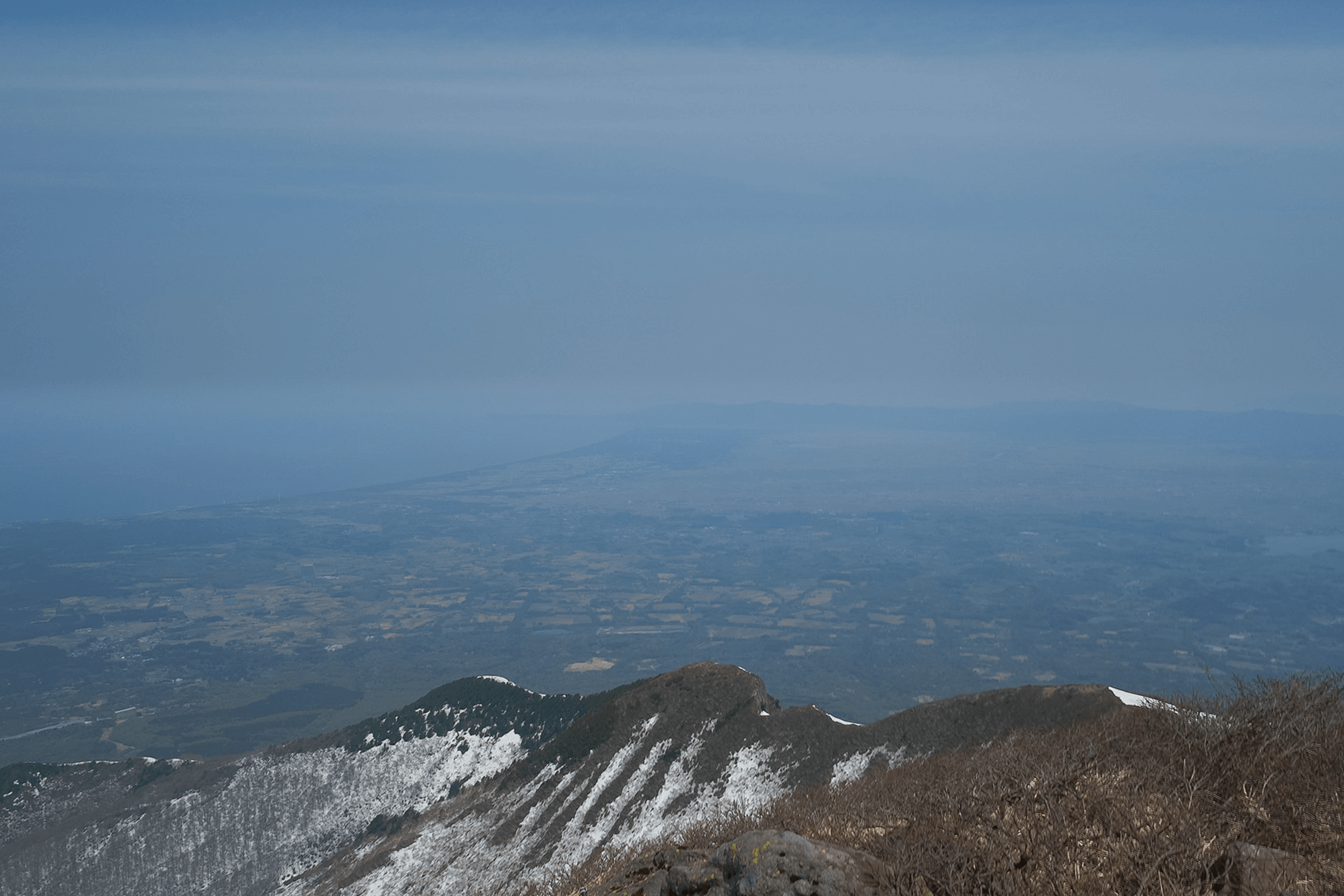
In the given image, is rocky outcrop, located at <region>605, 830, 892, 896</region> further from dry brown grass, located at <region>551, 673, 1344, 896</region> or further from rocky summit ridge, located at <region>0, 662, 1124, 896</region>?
rocky summit ridge, located at <region>0, 662, 1124, 896</region>

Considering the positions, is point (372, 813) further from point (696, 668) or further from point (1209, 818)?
point (1209, 818)

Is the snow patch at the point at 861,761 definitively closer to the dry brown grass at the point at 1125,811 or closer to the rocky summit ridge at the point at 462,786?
the rocky summit ridge at the point at 462,786

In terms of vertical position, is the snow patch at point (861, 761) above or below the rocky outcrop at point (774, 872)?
below

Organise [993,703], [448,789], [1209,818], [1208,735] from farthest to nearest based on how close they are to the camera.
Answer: [448,789]
[993,703]
[1208,735]
[1209,818]

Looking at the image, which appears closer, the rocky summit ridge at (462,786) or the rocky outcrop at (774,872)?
the rocky outcrop at (774,872)

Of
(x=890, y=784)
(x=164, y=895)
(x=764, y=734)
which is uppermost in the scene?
(x=890, y=784)

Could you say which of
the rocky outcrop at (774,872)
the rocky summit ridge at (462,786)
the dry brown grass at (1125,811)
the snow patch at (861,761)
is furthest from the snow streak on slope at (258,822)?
the rocky outcrop at (774,872)

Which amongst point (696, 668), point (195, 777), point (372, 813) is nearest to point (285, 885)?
point (372, 813)

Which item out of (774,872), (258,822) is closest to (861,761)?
(774,872)
